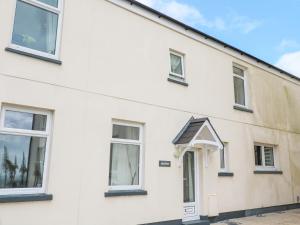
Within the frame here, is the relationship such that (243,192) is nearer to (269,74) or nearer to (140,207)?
(140,207)

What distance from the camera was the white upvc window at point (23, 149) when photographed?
574cm

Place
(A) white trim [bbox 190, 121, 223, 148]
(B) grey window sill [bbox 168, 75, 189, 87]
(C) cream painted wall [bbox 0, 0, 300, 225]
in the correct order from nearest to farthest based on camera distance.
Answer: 1. (C) cream painted wall [bbox 0, 0, 300, 225]
2. (A) white trim [bbox 190, 121, 223, 148]
3. (B) grey window sill [bbox 168, 75, 189, 87]

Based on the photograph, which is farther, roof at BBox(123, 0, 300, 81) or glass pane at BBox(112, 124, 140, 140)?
roof at BBox(123, 0, 300, 81)

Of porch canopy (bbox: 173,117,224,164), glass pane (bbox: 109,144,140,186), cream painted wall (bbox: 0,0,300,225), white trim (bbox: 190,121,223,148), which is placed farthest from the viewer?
porch canopy (bbox: 173,117,224,164)

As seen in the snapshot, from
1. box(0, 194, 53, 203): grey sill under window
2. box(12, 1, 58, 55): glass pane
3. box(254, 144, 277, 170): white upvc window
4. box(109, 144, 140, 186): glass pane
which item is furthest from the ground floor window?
box(254, 144, 277, 170): white upvc window

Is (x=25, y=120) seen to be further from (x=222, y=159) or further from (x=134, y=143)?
(x=222, y=159)

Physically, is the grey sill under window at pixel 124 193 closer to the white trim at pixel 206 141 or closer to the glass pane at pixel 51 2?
the white trim at pixel 206 141

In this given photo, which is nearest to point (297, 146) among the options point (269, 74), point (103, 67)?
point (269, 74)

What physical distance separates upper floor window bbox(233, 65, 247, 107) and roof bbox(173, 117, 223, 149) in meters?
3.28

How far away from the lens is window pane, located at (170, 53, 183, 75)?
930 cm

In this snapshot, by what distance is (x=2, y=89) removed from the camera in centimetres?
571

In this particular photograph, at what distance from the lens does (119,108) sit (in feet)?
24.3

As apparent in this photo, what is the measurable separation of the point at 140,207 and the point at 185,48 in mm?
5336

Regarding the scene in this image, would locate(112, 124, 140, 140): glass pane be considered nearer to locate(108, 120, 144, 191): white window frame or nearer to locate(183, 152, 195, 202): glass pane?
locate(108, 120, 144, 191): white window frame
